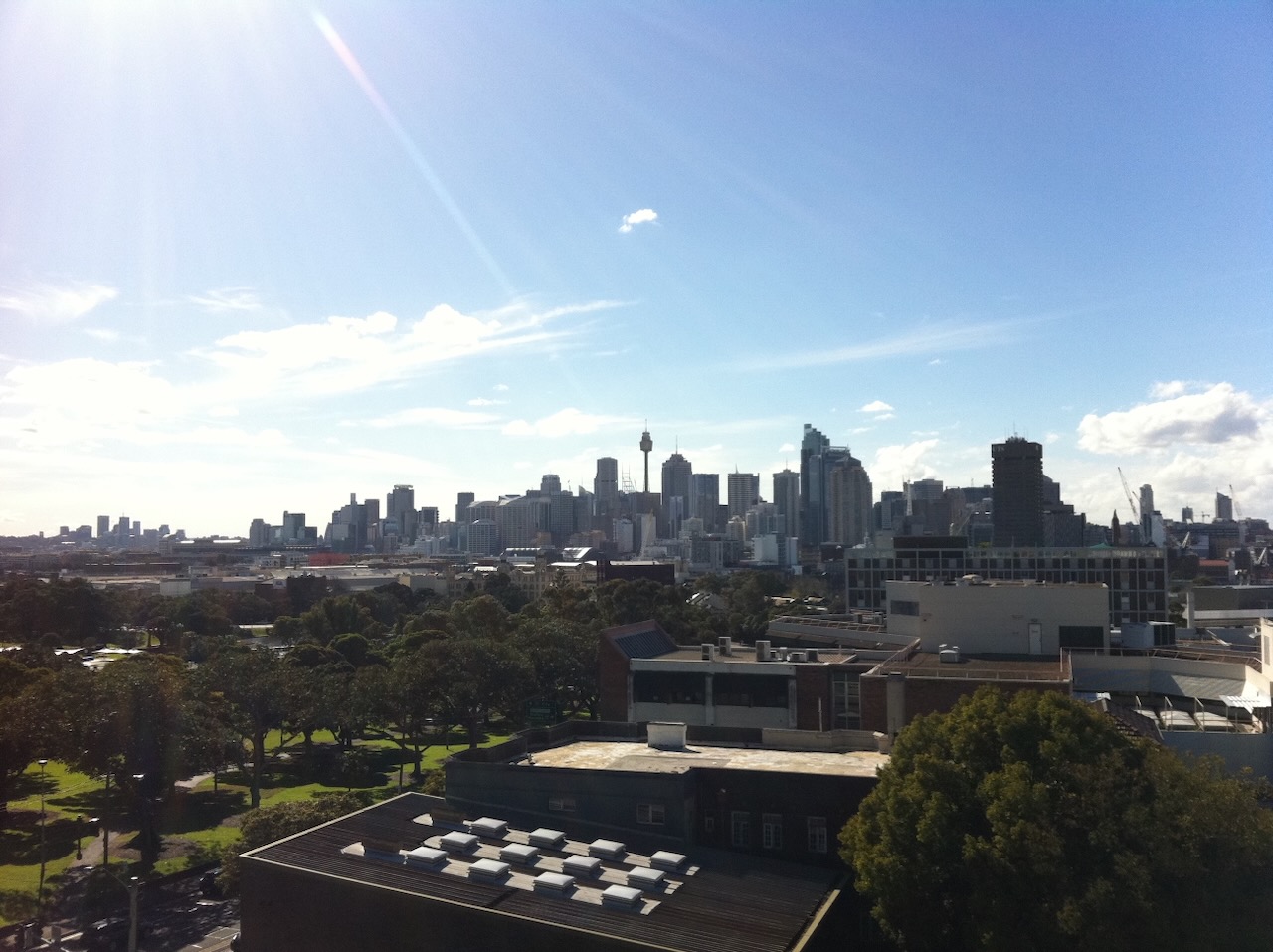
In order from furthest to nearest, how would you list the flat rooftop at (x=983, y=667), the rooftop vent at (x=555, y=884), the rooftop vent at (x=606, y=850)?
the flat rooftop at (x=983, y=667) < the rooftop vent at (x=606, y=850) < the rooftop vent at (x=555, y=884)

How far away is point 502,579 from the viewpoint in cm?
13138

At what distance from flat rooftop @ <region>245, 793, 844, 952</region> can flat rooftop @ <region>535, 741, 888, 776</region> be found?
3100 millimetres

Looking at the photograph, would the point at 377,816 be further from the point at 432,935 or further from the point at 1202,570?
the point at 1202,570

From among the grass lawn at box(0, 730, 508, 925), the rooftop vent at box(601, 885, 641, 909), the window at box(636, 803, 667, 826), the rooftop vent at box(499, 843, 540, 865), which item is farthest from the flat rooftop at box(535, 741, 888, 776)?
the grass lawn at box(0, 730, 508, 925)

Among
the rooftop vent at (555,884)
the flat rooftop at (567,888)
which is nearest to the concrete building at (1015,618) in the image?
the flat rooftop at (567,888)

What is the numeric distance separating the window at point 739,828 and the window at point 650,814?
2213 mm

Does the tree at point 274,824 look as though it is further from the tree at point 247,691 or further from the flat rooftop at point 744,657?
the flat rooftop at point 744,657

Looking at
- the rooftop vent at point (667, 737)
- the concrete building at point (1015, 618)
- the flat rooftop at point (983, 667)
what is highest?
the concrete building at point (1015, 618)

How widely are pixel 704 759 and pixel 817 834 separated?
13.6ft

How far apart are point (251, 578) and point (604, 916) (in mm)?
153428

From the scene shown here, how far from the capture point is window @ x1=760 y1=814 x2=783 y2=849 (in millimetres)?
25281

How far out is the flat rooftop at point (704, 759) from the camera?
26.5 meters

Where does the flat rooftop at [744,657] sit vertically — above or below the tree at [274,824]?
above

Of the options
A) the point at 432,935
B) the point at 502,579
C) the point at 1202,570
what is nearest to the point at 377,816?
the point at 432,935
